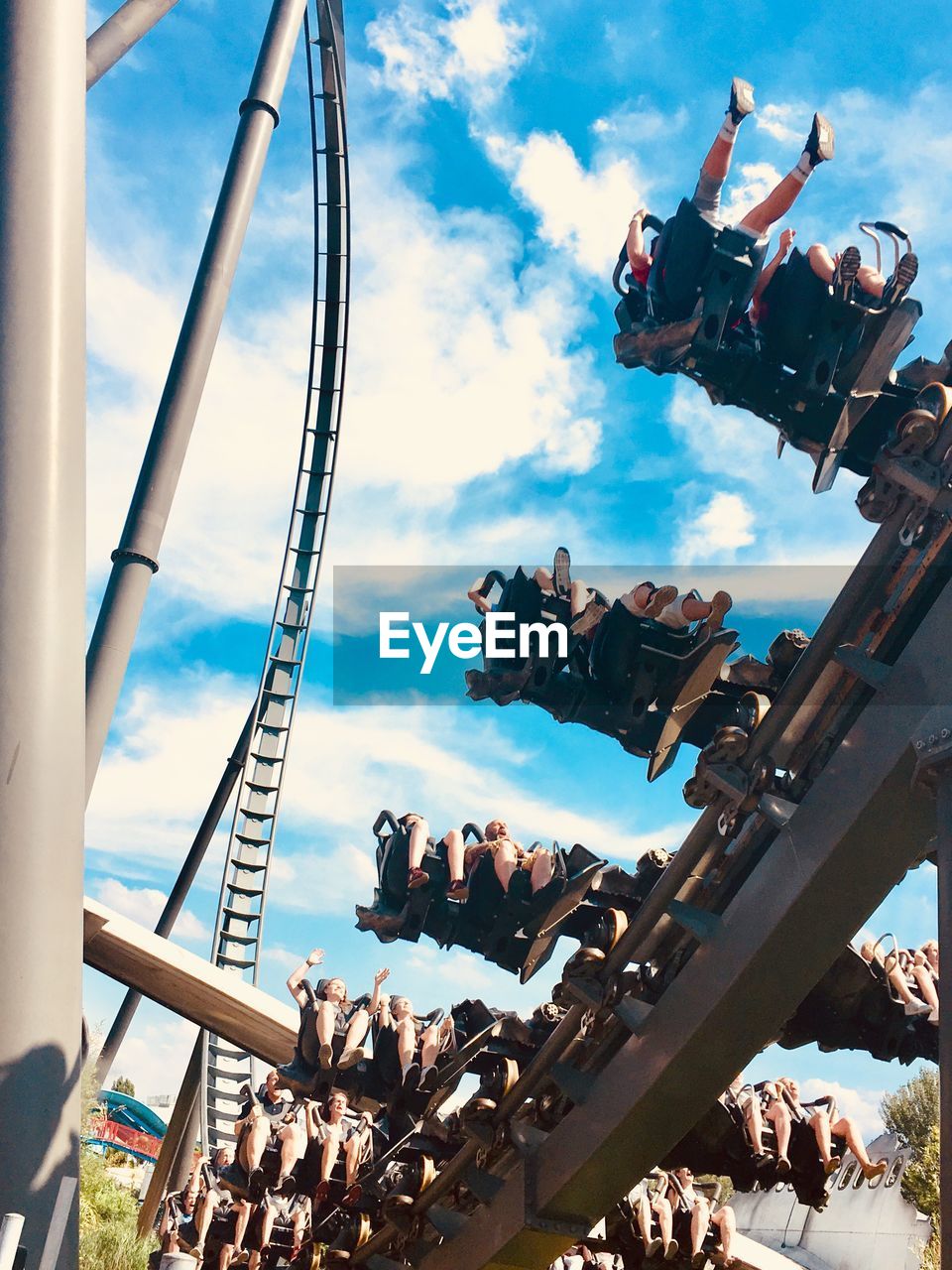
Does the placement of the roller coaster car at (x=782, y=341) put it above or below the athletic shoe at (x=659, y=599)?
above

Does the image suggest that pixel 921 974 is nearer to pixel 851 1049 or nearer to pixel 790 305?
pixel 851 1049

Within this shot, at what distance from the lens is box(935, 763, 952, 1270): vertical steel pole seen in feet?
9.36

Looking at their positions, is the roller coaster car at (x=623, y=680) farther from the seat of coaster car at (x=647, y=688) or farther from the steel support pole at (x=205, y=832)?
the steel support pole at (x=205, y=832)

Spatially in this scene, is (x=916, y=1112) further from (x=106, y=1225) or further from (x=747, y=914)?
(x=747, y=914)

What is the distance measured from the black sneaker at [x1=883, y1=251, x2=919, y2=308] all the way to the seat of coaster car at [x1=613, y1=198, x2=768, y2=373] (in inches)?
19.4

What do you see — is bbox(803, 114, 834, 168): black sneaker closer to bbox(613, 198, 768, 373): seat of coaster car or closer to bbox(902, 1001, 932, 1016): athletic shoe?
bbox(613, 198, 768, 373): seat of coaster car

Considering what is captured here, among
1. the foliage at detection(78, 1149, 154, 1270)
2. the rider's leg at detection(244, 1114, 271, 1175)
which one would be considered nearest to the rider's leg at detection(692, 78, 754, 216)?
the rider's leg at detection(244, 1114, 271, 1175)

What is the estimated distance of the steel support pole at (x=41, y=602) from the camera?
2787 millimetres

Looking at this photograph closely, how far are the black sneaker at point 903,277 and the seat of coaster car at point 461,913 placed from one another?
263cm

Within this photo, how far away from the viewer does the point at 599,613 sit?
16.3 feet

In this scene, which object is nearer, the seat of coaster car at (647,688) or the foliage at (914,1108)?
the seat of coaster car at (647,688)

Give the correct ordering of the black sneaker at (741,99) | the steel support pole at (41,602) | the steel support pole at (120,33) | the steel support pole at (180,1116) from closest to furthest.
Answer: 1. the steel support pole at (41,602)
2. the black sneaker at (741,99)
3. the steel support pole at (120,33)
4. the steel support pole at (180,1116)

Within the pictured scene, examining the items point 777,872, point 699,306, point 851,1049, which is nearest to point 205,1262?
point 851,1049

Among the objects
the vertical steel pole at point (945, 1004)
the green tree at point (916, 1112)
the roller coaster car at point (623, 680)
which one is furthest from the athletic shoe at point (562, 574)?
the green tree at point (916, 1112)
